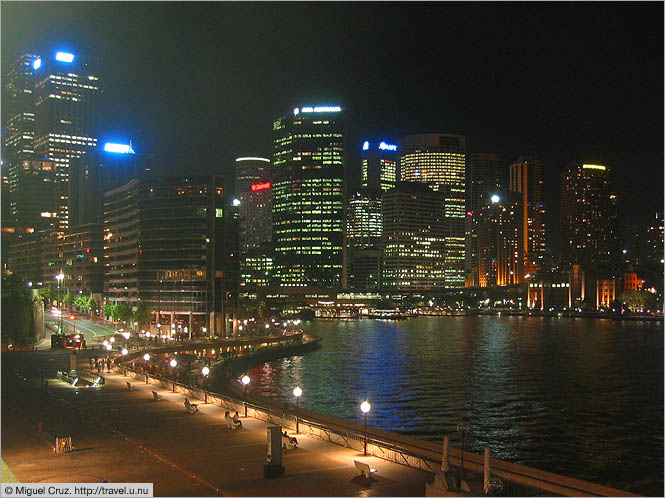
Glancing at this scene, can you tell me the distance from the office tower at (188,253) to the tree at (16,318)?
4611cm

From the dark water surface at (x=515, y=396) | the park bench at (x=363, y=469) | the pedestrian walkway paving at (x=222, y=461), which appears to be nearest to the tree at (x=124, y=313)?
the dark water surface at (x=515, y=396)

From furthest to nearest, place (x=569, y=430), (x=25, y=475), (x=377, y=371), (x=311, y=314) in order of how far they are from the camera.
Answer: (x=311, y=314) → (x=377, y=371) → (x=569, y=430) → (x=25, y=475)

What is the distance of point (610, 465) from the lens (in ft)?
114

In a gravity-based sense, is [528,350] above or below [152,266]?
below

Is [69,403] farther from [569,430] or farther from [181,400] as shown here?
[569,430]

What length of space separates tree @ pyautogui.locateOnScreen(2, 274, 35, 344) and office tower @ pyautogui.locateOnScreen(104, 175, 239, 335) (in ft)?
151

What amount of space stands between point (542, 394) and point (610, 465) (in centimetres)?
2353

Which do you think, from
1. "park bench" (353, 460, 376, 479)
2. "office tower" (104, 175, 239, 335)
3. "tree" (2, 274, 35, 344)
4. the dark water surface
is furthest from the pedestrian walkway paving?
"office tower" (104, 175, 239, 335)

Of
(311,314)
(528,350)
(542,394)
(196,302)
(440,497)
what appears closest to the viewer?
(440,497)

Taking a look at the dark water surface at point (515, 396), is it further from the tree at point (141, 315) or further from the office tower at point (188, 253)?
the tree at point (141, 315)

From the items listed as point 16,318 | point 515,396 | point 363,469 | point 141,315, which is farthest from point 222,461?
point 141,315

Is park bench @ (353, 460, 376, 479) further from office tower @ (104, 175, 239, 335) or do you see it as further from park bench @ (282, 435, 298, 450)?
office tower @ (104, 175, 239, 335)

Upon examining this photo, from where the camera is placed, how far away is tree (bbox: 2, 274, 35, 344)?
6794 cm

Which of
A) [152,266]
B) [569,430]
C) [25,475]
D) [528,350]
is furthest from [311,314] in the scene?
[25,475]
